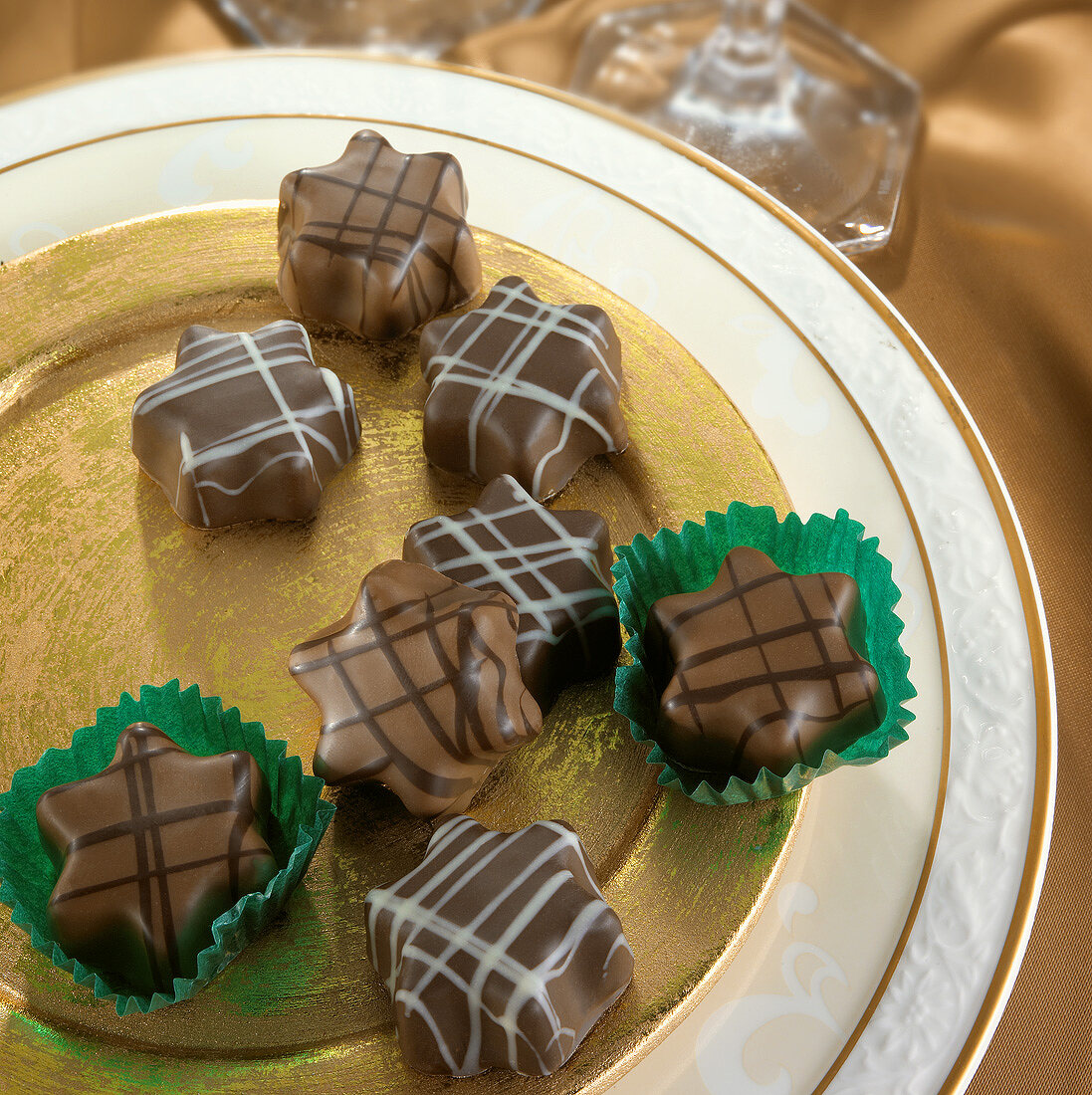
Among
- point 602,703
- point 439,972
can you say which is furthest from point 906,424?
point 439,972

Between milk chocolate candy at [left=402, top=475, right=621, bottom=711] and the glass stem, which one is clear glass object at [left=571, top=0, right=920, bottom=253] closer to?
the glass stem

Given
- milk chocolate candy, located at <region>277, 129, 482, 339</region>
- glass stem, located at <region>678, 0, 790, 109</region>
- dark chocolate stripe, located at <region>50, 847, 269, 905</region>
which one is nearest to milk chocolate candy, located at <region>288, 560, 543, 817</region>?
dark chocolate stripe, located at <region>50, 847, 269, 905</region>

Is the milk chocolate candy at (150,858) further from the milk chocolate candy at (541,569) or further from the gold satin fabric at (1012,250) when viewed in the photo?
the gold satin fabric at (1012,250)

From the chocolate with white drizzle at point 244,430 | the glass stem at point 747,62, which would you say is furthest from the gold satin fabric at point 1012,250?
the chocolate with white drizzle at point 244,430

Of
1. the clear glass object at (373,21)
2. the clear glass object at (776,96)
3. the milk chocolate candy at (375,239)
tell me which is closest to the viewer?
the milk chocolate candy at (375,239)

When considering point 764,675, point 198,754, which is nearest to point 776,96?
point 764,675

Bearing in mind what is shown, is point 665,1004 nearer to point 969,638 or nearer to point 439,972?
point 439,972
